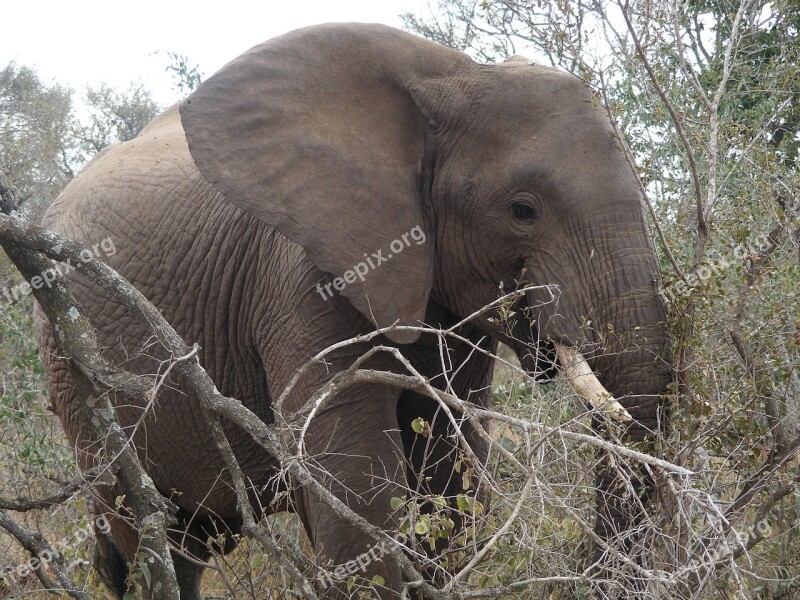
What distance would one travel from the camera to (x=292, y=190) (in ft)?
12.2

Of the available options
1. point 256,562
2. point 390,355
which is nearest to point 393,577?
point 256,562

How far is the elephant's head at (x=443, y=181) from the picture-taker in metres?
3.44

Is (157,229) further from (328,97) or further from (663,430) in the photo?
(663,430)

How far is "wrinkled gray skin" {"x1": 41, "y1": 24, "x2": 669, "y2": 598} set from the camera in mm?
3461

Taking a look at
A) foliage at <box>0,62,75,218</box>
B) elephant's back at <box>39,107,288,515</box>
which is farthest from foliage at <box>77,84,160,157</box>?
elephant's back at <box>39,107,288,515</box>

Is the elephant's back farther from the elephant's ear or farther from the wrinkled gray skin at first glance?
the elephant's ear

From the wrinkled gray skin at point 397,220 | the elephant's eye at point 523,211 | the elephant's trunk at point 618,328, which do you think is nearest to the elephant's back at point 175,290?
the wrinkled gray skin at point 397,220

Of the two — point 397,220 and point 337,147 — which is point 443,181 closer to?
point 397,220

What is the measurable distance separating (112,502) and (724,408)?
268 centimetres

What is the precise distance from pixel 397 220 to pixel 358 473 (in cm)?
88

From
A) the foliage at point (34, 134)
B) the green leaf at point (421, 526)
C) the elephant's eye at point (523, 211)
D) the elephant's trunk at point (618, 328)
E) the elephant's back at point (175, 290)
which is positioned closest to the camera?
the green leaf at point (421, 526)

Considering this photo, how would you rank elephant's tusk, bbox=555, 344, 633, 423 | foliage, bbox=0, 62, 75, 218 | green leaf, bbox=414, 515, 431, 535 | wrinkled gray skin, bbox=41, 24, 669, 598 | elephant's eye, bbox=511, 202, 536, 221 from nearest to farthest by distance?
green leaf, bbox=414, 515, 431, 535 → elephant's tusk, bbox=555, 344, 633, 423 → wrinkled gray skin, bbox=41, 24, 669, 598 → elephant's eye, bbox=511, 202, 536, 221 → foliage, bbox=0, 62, 75, 218

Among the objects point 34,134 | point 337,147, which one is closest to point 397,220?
point 337,147

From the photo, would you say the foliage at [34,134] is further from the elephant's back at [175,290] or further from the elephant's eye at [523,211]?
the elephant's eye at [523,211]
